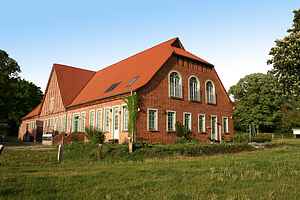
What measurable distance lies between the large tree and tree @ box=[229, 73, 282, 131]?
133 ft

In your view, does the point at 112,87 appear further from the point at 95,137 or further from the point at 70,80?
the point at 70,80

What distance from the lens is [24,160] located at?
1830 cm

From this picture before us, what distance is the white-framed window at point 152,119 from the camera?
28.1 metres

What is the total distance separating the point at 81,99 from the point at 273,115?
132 feet

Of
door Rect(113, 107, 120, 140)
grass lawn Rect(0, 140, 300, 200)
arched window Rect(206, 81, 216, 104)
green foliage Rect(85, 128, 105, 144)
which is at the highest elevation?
arched window Rect(206, 81, 216, 104)

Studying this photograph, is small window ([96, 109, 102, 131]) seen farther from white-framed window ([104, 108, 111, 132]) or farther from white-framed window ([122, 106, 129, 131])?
white-framed window ([122, 106, 129, 131])

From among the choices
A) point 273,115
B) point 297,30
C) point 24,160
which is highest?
point 297,30

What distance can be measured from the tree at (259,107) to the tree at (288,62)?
38.1m

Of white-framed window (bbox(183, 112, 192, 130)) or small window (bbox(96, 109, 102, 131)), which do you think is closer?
white-framed window (bbox(183, 112, 192, 130))

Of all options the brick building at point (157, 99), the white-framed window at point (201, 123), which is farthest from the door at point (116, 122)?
the white-framed window at point (201, 123)

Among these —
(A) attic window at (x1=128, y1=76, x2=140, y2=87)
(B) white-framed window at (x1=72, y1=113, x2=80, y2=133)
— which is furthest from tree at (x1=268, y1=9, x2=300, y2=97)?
(B) white-framed window at (x1=72, y1=113, x2=80, y2=133)

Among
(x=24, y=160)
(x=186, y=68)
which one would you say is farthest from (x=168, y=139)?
(x=24, y=160)

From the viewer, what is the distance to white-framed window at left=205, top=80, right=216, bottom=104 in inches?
1323

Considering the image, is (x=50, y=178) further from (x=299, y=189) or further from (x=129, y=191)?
(x=299, y=189)
